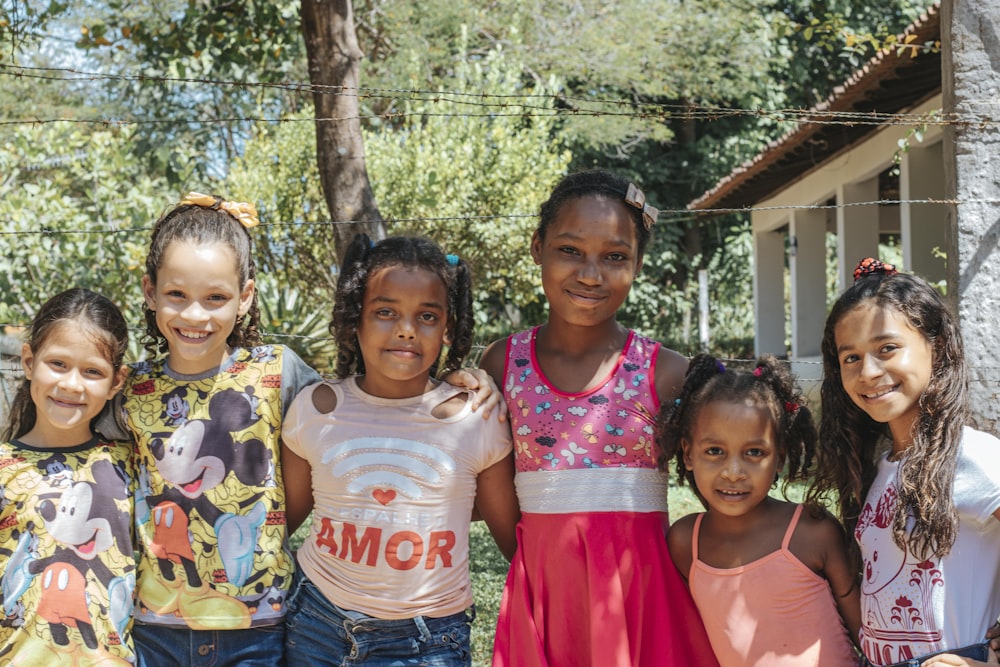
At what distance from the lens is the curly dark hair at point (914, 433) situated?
2041 millimetres

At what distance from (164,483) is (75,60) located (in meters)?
17.7

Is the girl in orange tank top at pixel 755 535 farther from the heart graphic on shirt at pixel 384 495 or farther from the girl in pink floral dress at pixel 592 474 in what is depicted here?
the heart graphic on shirt at pixel 384 495

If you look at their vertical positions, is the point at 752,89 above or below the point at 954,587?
above

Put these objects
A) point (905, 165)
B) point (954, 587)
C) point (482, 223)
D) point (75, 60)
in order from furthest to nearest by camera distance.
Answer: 1. point (75, 60)
2. point (482, 223)
3. point (905, 165)
4. point (954, 587)

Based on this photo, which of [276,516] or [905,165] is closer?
A: [276,516]

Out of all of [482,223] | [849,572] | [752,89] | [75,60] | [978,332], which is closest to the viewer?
[849,572]

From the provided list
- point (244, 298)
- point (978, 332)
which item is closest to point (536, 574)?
point (244, 298)

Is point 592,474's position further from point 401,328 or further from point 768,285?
point 768,285

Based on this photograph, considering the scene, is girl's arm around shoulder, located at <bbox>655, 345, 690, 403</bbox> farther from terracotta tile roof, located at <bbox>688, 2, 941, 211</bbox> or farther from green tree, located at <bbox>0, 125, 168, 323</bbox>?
green tree, located at <bbox>0, 125, 168, 323</bbox>

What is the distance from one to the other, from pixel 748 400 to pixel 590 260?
0.51 meters

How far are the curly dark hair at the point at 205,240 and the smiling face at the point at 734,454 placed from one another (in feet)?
3.89

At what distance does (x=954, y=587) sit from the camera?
202 cm

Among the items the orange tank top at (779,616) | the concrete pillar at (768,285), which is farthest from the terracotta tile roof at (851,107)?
the orange tank top at (779,616)

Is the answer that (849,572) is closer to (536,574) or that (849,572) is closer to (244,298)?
(536,574)
